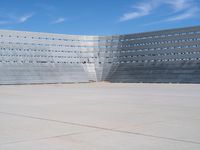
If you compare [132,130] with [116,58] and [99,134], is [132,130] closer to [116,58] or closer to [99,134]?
[99,134]

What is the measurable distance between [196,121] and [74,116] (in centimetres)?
279

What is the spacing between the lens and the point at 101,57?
53375 millimetres

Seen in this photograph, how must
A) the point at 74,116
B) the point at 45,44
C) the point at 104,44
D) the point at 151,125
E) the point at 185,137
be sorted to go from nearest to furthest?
the point at 185,137 → the point at 151,125 → the point at 74,116 → the point at 45,44 → the point at 104,44

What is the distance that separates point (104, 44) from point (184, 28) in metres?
13.2

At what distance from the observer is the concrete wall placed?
44781mm

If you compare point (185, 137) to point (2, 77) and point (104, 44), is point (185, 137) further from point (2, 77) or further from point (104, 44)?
point (104, 44)

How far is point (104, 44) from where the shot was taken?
53.7 m

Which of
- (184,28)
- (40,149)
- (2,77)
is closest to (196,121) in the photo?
(40,149)

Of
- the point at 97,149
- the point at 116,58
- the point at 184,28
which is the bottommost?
the point at 97,149

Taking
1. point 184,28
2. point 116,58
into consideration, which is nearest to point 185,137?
point 184,28

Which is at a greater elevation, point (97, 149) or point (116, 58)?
point (116, 58)

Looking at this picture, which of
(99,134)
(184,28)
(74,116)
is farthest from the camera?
(184,28)

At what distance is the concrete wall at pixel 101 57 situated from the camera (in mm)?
44781

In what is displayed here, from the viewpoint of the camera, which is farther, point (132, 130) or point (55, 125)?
point (55, 125)
